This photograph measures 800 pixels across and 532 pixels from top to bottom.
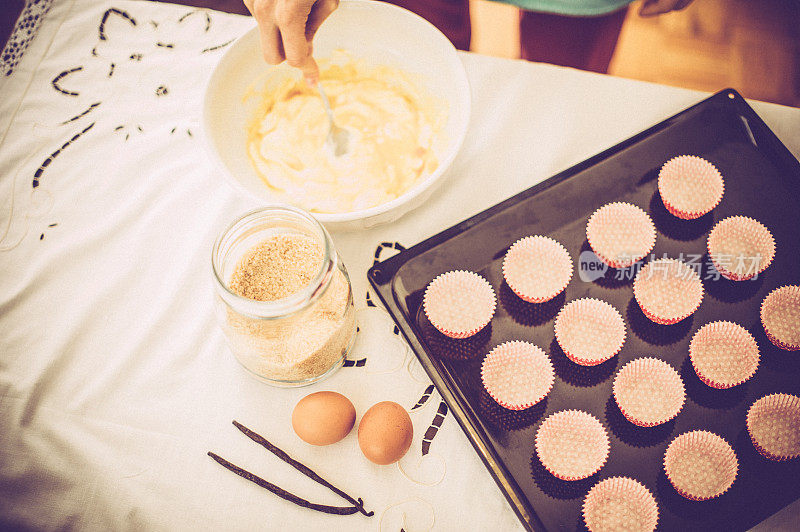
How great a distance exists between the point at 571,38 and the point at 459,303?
651mm

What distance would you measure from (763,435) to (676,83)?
1.21 meters

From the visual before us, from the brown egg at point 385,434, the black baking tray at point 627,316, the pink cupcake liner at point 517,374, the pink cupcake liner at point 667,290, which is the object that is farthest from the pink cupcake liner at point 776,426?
the brown egg at point 385,434

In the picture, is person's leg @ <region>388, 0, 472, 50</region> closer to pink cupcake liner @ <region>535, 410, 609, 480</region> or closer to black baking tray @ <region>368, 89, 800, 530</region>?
black baking tray @ <region>368, 89, 800, 530</region>

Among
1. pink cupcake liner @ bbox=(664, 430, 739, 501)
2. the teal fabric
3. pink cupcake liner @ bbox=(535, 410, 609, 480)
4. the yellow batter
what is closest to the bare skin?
the yellow batter

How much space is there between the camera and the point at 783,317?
1.96 feet

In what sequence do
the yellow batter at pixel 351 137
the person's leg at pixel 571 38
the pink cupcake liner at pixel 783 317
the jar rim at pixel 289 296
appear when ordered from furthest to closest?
1. the person's leg at pixel 571 38
2. the yellow batter at pixel 351 137
3. the pink cupcake liner at pixel 783 317
4. the jar rim at pixel 289 296

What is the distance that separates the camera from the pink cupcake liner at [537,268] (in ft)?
2.03

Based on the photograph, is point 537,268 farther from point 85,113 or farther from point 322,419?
point 85,113

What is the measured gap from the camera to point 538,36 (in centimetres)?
98

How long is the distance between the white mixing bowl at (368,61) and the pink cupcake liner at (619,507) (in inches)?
15.9

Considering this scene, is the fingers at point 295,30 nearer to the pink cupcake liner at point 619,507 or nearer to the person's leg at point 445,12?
the person's leg at point 445,12

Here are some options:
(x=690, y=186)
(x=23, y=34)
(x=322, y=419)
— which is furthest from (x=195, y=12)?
(x=690, y=186)

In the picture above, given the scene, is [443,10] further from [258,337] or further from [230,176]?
[258,337]

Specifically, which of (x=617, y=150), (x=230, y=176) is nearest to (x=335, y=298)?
(x=230, y=176)
